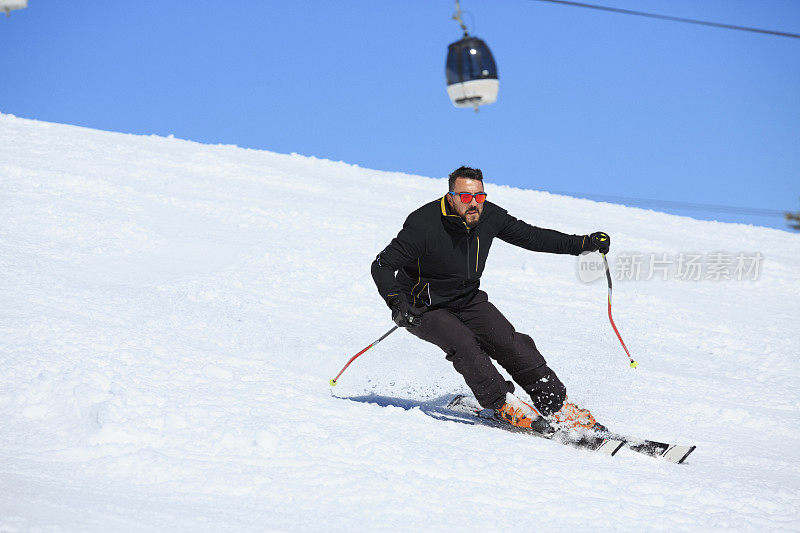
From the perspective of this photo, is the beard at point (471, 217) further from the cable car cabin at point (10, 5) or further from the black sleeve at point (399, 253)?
the cable car cabin at point (10, 5)

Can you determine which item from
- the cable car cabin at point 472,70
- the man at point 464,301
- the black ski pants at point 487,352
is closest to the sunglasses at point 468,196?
the man at point 464,301

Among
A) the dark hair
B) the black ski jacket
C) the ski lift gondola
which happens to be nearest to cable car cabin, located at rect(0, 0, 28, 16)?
the ski lift gondola

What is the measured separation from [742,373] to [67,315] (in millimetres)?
5859

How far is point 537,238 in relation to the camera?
15.5 ft

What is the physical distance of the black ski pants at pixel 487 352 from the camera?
4230 mm

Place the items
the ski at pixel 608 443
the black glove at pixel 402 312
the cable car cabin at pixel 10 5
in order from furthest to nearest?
the cable car cabin at pixel 10 5, the black glove at pixel 402 312, the ski at pixel 608 443

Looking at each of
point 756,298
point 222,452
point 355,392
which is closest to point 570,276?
point 756,298

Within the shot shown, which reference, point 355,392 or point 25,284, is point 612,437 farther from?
point 25,284

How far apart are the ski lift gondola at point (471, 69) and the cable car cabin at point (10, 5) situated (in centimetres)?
447

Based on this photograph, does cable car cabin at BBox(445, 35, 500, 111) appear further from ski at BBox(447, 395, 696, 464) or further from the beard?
ski at BBox(447, 395, 696, 464)

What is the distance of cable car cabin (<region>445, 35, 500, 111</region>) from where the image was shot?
8.62 m

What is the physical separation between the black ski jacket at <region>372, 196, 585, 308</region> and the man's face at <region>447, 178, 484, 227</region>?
0.11ft

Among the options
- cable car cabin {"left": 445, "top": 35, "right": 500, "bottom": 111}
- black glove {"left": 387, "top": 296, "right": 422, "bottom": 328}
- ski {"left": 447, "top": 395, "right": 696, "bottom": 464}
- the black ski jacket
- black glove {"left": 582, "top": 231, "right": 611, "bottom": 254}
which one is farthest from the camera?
cable car cabin {"left": 445, "top": 35, "right": 500, "bottom": 111}

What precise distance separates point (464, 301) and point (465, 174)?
76 centimetres
